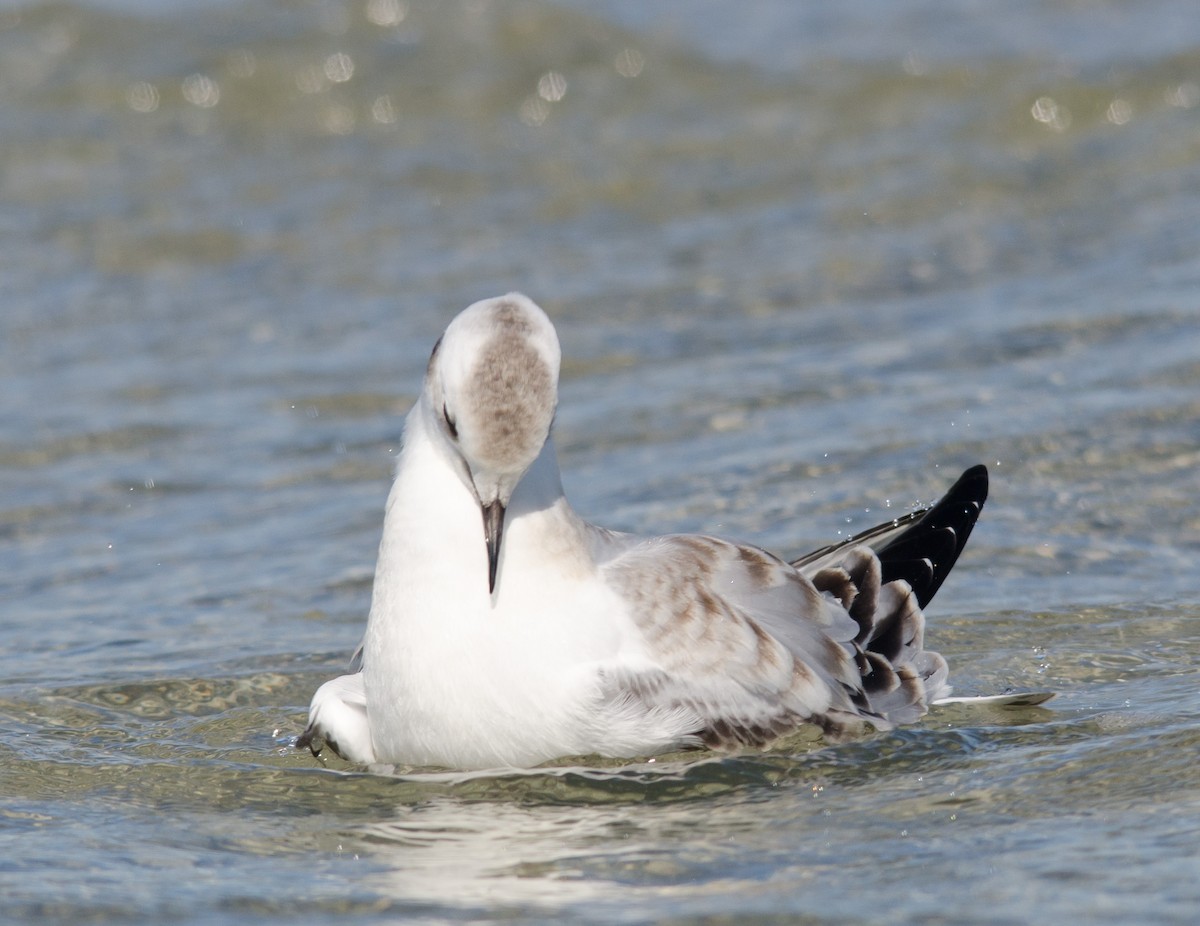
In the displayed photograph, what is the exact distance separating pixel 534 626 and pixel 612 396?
166 inches

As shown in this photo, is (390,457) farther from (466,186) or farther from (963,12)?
(963,12)

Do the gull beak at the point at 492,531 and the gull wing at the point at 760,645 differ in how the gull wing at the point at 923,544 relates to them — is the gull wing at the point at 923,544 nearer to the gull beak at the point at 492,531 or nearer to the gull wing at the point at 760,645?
the gull wing at the point at 760,645

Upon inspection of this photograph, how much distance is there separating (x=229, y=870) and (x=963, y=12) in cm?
1215

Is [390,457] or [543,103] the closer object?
[390,457]

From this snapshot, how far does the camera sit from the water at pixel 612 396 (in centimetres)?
444

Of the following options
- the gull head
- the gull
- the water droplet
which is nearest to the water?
the water droplet

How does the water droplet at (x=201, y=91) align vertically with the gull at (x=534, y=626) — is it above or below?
above

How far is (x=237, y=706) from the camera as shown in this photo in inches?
230

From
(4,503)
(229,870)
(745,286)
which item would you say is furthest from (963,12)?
(229,870)

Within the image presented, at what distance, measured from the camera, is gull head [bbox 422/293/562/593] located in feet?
15.0

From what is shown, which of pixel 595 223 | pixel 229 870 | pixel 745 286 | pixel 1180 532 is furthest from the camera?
pixel 595 223

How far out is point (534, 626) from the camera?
4785 mm

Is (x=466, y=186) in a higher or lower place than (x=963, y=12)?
lower

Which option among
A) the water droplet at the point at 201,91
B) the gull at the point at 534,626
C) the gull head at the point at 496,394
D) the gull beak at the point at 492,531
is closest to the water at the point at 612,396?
the water droplet at the point at 201,91
